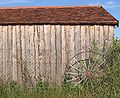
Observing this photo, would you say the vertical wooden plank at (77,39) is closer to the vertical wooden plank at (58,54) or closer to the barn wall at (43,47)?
the barn wall at (43,47)

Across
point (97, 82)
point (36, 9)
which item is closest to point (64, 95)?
point (97, 82)

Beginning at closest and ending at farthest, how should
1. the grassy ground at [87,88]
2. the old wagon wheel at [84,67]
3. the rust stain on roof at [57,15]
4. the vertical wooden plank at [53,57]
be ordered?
the grassy ground at [87,88] < the old wagon wheel at [84,67] < the rust stain on roof at [57,15] < the vertical wooden plank at [53,57]

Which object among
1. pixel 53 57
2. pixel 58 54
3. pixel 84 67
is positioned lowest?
pixel 84 67

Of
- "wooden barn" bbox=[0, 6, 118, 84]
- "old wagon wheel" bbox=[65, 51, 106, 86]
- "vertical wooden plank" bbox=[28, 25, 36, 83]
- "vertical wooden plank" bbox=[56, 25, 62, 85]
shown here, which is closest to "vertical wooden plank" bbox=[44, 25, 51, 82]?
"wooden barn" bbox=[0, 6, 118, 84]

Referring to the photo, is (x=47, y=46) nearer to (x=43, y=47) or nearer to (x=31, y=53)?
(x=43, y=47)

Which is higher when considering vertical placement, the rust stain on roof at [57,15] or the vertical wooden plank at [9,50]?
the rust stain on roof at [57,15]

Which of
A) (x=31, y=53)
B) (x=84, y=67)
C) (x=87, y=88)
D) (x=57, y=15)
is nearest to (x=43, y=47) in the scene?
(x=31, y=53)

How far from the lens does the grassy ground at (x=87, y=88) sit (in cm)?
1348

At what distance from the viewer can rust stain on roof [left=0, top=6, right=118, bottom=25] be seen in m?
16.2

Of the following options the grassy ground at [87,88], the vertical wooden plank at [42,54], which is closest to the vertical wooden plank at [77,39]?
the grassy ground at [87,88]

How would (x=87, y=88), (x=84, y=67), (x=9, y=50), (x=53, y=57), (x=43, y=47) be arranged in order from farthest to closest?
(x=9, y=50) → (x=43, y=47) → (x=53, y=57) → (x=84, y=67) → (x=87, y=88)

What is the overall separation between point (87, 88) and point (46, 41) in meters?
2.89

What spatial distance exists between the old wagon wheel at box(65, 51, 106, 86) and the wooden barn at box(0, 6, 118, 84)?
222mm

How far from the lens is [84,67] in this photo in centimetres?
1606
